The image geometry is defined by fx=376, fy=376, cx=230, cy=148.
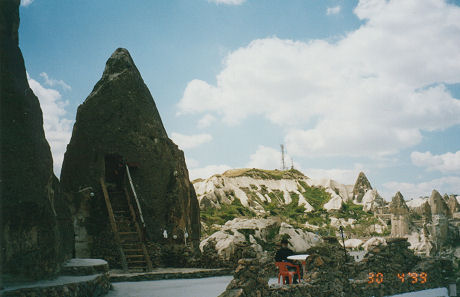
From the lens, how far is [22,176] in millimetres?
8102

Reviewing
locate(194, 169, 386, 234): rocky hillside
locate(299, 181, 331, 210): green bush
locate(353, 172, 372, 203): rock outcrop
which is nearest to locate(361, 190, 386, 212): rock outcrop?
locate(194, 169, 386, 234): rocky hillside

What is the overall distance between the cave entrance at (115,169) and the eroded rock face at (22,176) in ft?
28.8

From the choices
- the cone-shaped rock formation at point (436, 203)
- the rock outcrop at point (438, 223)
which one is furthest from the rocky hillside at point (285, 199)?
the rock outcrop at point (438, 223)

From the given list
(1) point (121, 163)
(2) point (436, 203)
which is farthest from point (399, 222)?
(1) point (121, 163)

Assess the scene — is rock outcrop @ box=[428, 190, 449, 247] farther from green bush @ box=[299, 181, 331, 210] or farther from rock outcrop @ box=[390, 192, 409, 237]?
green bush @ box=[299, 181, 331, 210]

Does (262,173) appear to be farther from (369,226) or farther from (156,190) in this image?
(156,190)

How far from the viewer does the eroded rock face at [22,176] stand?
25.1 ft

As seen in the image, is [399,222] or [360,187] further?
[360,187]

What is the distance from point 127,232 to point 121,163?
11.9 ft

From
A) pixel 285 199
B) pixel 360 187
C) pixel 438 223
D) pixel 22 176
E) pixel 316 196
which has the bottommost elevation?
pixel 438 223

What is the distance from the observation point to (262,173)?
332 ft

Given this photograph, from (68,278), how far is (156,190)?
30.4ft

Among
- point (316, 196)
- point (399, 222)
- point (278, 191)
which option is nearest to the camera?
point (399, 222)
